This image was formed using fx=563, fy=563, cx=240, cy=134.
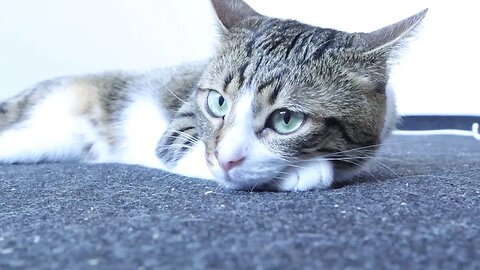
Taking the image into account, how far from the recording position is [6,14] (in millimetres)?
2342

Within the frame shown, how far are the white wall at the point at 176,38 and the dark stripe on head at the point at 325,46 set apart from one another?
137 centimetres

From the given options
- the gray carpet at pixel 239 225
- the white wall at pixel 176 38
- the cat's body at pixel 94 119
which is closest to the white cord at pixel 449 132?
the white wall at pixel 176 38

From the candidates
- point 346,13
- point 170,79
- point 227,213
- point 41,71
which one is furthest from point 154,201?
point 346,13

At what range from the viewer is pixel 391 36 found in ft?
3.52

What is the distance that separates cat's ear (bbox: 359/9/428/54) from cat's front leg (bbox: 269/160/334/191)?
0.25m

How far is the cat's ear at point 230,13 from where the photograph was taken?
47.9 inches

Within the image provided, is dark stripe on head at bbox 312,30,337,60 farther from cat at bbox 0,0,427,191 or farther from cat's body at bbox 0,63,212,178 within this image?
cat's body at bbox 0,63,212,178

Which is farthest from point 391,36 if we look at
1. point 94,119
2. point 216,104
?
point 94,119

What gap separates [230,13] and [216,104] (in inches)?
10.1

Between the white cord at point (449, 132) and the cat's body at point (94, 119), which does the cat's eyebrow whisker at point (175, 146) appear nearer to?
the cat's body at point (94, 119)

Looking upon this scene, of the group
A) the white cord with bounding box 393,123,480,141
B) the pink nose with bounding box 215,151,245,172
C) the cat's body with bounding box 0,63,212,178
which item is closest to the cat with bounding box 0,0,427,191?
the pink nose with bounding box 215,151,245,172

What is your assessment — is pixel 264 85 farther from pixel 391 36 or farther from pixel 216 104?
pixel 391 36

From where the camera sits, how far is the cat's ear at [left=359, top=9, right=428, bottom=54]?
1.05 meters

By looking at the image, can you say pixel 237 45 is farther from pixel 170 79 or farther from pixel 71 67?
pixel 71 67
